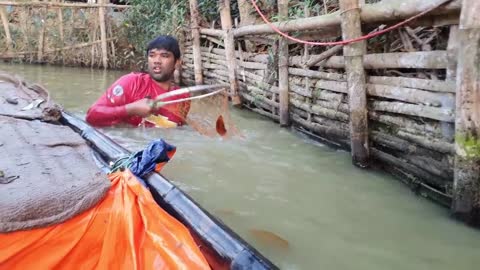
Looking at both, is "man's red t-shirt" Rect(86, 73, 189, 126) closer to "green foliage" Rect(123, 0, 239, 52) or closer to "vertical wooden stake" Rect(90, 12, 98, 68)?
"green foliage" Rect(123, 0, 239, 52)

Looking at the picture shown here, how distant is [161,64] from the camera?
3.88 m

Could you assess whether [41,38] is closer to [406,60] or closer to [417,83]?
[406,60]

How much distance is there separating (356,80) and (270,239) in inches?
61.0

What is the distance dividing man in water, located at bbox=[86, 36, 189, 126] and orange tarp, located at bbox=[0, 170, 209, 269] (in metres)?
2.06

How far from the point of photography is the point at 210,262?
4.50 feet

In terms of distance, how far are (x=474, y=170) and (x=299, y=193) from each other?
102 centimetres

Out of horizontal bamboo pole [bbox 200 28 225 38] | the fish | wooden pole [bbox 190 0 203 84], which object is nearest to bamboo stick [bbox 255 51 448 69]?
the fish

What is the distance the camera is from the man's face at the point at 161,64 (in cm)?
381

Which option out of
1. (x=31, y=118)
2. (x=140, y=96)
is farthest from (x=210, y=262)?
(x=140, y=96)

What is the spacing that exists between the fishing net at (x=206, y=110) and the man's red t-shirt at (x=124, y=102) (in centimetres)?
5

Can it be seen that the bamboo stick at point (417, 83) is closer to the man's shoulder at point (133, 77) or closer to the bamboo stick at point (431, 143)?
the bamboo stick at point (431, 143)

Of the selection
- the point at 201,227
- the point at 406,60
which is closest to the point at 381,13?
the point at 406,60

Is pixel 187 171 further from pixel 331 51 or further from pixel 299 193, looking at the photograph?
pixel 331 51

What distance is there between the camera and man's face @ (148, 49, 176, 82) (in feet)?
12.5
